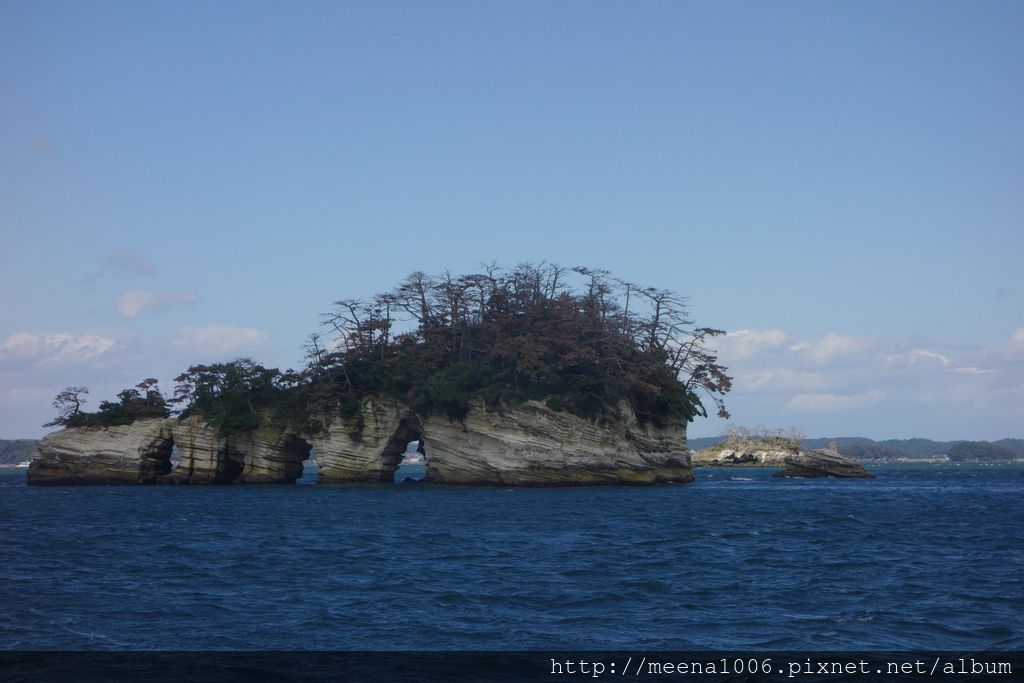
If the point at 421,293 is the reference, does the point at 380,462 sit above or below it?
below

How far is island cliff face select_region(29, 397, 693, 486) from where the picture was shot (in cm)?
5266

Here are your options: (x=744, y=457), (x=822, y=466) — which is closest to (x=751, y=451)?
(x=744, y=457)

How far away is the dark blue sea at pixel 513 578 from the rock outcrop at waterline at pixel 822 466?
1477 inches

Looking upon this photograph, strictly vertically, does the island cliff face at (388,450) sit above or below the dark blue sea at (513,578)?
above

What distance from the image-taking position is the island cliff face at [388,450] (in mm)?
52656

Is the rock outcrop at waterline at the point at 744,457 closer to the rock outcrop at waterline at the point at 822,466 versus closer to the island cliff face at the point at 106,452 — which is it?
the rock outcrop at waterline at the point at 822,466

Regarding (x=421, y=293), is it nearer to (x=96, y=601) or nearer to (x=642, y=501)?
(x=642, y=501)

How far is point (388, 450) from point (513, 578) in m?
38.3

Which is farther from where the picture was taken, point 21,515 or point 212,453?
point 212,453

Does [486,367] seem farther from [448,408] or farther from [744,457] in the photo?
[744,457]

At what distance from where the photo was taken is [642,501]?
140 ft
